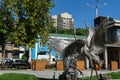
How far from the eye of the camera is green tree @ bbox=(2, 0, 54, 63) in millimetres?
34625

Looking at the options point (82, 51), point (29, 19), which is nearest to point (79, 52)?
point (82, 51)

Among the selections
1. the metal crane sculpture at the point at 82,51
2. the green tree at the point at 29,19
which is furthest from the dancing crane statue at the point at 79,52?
the green tree at the point at 29,19

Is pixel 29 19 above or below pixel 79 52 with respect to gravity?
above

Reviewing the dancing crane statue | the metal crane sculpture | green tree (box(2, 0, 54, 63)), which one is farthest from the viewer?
green tree (box(2, 0, 54, 63))

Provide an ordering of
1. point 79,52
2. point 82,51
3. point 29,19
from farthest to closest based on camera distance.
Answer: point 29,19
point 79,52
point 82,51

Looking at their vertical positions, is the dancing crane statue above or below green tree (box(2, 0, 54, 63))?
below

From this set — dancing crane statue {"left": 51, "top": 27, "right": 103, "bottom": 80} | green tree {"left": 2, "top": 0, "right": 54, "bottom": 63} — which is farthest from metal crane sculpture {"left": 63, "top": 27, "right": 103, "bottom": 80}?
green tree {"left": 2, "top": 0, "right": 54, "bottom": 63}

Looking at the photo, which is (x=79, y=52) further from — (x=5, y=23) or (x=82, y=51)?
(x=5, y=23)

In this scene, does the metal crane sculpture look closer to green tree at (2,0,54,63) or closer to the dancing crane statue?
the dancing crane statue

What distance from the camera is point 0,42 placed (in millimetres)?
36594

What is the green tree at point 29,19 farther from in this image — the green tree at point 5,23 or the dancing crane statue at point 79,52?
the dancing crane statue at point 79,52

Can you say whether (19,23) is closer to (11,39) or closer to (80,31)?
(11,39)

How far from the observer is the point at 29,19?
3481 cm

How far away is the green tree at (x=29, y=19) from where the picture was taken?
114 ft
